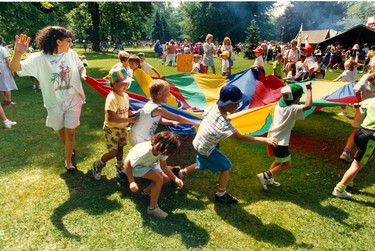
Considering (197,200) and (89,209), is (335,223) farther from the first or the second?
(89,209)

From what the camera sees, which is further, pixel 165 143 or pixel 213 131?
pixel 213 131

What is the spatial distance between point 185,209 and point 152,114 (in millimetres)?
1180

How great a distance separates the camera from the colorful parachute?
405cm

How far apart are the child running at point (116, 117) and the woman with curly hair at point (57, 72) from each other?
0.52 meters

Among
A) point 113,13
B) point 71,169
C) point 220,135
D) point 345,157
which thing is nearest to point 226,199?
point 220,135

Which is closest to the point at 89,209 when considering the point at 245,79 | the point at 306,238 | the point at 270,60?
the point at 306,238

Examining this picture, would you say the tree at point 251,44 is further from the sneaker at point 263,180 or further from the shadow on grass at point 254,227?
the shadow on grass at point 254,227

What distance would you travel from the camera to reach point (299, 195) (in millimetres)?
3500

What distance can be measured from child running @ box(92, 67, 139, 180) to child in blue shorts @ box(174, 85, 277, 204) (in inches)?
34.2

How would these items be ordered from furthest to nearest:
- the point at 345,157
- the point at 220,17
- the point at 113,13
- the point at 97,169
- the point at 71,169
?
1. the point at 220,17
2. the point at 113,13
3. the point at 345,157
4. the point at 71,169
5. the point at 97,169

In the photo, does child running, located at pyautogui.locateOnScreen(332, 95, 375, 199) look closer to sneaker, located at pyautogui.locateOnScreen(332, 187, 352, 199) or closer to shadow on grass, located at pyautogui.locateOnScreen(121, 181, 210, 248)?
sneaker, located at pyautogui.locateOnScreen(332, 187, 352, 199)

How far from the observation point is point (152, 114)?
3164mm

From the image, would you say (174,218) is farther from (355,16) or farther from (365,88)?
(355,16)

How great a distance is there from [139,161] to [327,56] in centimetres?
1722
